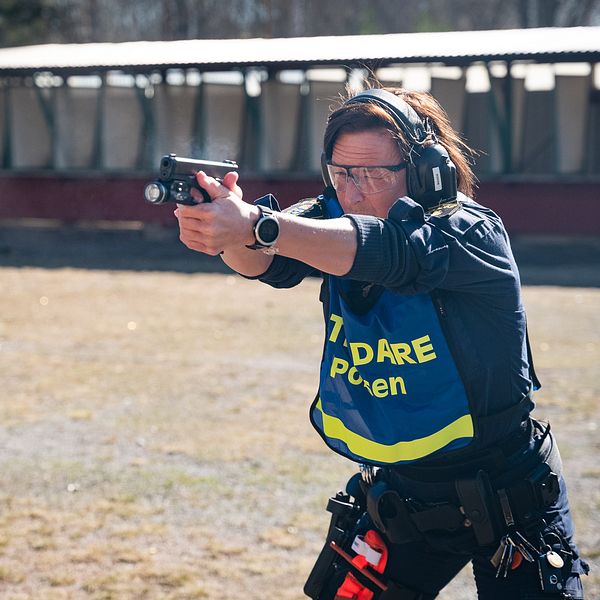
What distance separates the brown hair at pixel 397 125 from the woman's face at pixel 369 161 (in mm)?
17

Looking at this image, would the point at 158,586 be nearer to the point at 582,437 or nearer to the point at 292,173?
the point at 582,437

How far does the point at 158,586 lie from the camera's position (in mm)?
4488

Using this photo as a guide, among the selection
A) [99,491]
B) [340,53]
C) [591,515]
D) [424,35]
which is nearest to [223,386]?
[99,491]

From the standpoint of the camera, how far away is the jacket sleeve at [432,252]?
233 centimetres

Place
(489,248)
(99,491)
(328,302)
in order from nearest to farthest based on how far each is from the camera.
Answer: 1. (489,248)
2. (328,302)
3. (99,491)

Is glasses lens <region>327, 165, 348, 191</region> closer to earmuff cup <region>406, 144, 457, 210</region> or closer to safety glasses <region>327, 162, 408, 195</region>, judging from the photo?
safety glasses <region>327, 162, 408, 195</region>

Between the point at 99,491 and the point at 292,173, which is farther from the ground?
the point at 292,173

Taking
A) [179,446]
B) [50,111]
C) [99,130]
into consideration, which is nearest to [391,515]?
[179,446]

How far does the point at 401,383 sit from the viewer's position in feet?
8.61

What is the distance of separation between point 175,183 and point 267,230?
233mm

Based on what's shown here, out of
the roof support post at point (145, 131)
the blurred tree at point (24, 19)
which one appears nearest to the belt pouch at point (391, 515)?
the roof support post at point (145, 131)

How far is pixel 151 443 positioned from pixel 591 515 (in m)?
2.91

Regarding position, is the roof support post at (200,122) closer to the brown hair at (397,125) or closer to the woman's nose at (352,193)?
the brown hair at (397,125)

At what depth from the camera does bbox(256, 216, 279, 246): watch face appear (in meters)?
2.19
